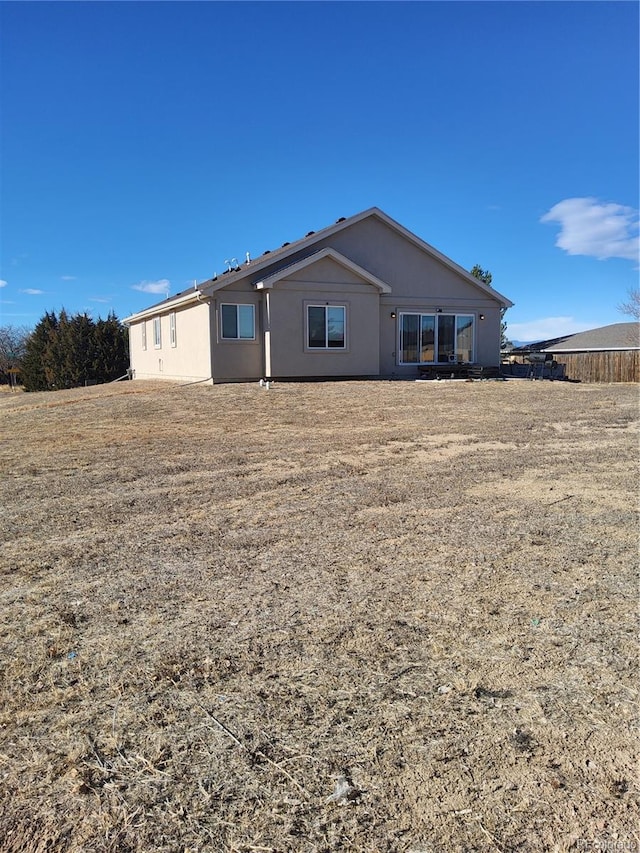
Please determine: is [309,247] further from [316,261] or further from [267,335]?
[267,335]

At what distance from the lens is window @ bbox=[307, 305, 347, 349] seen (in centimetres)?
1750

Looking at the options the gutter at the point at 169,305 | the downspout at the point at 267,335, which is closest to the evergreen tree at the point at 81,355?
the gutter at the point at 169,305

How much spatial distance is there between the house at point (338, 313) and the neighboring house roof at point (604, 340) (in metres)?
20.2

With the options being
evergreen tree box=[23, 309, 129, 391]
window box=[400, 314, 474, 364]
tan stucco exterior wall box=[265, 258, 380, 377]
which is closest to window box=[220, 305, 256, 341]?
tan stucco exterior wall box=[265, 258, 380, 377]

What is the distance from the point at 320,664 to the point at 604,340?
41092 millimetres

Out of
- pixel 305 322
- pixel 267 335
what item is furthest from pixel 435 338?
pixel 267 335

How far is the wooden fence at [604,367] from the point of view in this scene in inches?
937

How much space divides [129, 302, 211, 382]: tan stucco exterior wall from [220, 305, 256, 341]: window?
0.54 m

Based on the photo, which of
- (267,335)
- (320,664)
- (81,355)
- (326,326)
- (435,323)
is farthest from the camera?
(81,355)

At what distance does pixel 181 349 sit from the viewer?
19.2 meters

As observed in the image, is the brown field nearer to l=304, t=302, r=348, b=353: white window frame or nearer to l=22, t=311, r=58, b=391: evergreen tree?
l=304, t=302, r=348, b=353: white window frame

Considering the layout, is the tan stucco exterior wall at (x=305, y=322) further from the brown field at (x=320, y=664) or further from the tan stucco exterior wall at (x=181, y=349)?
the brown field at (x=320, y=664)

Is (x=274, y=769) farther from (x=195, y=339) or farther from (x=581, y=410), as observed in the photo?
(x=195, y=339)

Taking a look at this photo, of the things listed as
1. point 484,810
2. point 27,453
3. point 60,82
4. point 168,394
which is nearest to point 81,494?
point 27,453
